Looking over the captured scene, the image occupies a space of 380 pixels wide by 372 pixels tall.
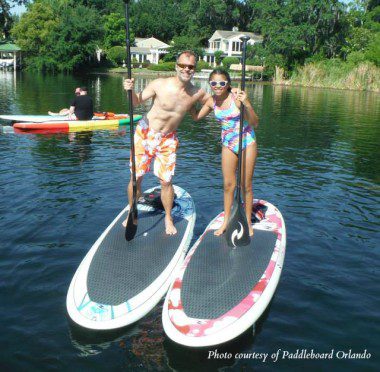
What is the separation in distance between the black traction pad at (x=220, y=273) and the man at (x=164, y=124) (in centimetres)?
96

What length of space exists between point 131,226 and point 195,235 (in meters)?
1.83

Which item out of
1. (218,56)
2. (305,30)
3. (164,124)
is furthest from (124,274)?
(218,56)

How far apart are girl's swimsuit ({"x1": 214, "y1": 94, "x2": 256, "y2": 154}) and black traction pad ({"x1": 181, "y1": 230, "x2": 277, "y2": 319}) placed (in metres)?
1.41

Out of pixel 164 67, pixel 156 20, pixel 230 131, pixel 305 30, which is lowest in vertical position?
pixel 230 131

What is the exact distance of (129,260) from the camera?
5805 mm

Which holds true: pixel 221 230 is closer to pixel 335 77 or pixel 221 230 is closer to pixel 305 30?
pixel 335 77

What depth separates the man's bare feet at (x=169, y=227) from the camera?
6.70 meters

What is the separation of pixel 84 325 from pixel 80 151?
1036 centimetres

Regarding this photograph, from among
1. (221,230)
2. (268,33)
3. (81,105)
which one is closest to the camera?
(221,230)

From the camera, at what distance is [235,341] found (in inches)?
195

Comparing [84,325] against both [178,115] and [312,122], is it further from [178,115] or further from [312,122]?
[312,122]

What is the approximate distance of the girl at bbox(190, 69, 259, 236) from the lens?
242 inches

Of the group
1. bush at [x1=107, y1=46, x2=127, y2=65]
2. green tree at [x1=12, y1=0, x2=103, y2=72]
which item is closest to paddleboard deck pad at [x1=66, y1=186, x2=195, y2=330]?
green tree at [x1=12, y1=0, x2=103, y2=72]

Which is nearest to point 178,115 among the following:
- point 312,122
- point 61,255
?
point 61,255
